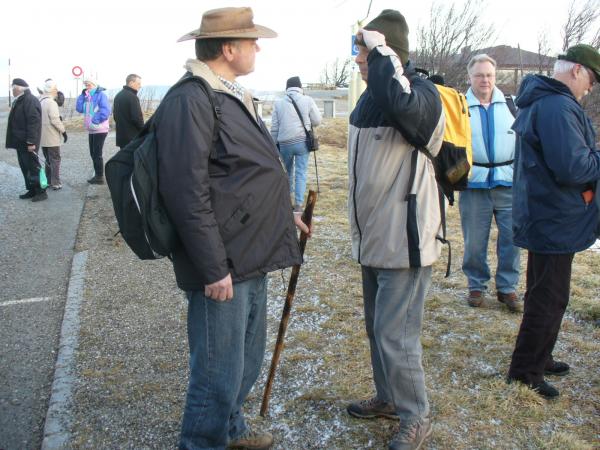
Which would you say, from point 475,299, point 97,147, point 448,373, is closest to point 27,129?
point 97,147

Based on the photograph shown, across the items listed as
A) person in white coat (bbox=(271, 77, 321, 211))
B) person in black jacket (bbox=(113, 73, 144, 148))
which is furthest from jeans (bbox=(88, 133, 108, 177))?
person in white coat (bbox=(271, 77, 321, 211))

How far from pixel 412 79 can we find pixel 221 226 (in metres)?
1.12

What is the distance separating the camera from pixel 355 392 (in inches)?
135

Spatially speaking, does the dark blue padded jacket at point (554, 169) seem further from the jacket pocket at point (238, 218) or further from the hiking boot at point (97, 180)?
the hiking boot at point (97, 180)

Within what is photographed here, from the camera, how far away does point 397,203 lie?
2641mm

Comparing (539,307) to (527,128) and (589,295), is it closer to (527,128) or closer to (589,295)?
(527,128)

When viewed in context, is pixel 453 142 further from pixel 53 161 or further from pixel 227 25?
Answer: pixel 53 161

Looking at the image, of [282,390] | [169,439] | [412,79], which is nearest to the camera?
[412,79]

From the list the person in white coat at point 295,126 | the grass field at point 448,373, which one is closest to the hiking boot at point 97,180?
the person in white coat at point 295,126

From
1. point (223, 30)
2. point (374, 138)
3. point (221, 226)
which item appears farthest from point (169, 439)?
point (223, 30)

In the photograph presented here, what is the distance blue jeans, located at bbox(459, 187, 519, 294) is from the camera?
4.68m

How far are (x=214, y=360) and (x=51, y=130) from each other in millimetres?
8506

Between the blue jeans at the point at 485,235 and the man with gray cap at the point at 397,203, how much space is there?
215cm

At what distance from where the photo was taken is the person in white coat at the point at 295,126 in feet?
26.2
